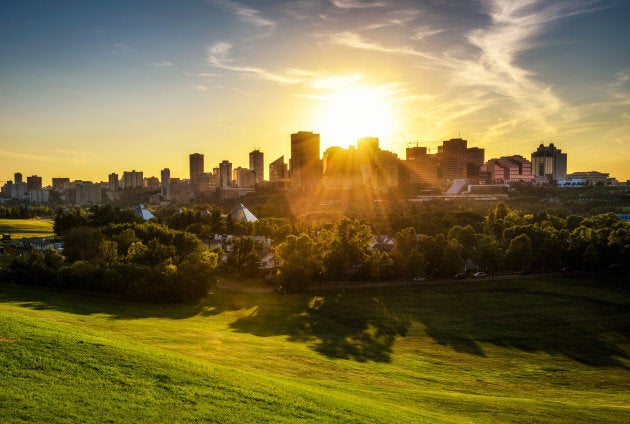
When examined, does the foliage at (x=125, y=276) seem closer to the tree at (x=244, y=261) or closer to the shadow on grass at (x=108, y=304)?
the shadow on grass at (x=108, y=304)

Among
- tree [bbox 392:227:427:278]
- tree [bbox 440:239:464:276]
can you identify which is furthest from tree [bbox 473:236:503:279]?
tree [bbox 392:227:427:278]

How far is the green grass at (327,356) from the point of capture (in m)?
16.2

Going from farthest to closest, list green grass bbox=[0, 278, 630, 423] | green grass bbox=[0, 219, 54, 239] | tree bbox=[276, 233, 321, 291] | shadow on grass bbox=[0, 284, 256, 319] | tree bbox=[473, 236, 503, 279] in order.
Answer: green grass bbox=[0, 219, 54, 239] < tree bbox=[473, 236, 503, 279] < tree bbox=[276, 233, 321, 291] < shadow on grass bbox=[0, 284, 256, 319] < green grass bbox=[0, 278, 630, 423]

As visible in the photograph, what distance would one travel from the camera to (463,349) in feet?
117

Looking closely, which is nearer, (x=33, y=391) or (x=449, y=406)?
(x=33, y=391)

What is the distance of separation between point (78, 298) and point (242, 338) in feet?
67.2

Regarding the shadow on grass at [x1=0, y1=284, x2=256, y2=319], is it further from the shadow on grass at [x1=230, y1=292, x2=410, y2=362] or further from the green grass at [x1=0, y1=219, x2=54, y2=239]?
the green grass at [x1=0, y1=219, x2=54, y2=239]

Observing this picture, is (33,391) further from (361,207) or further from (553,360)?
(361,207)

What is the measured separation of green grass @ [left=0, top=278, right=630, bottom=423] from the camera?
53.1 ft

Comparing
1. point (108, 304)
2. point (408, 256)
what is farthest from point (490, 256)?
point (108, 304)

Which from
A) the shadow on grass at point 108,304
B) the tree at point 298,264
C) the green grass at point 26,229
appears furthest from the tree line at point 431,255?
the green grass at point 26,229

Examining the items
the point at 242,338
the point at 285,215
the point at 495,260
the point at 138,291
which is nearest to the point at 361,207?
the point at 285,215

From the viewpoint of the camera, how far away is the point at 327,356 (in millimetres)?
31000

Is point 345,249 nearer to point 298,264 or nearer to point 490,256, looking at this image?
point 298,264
